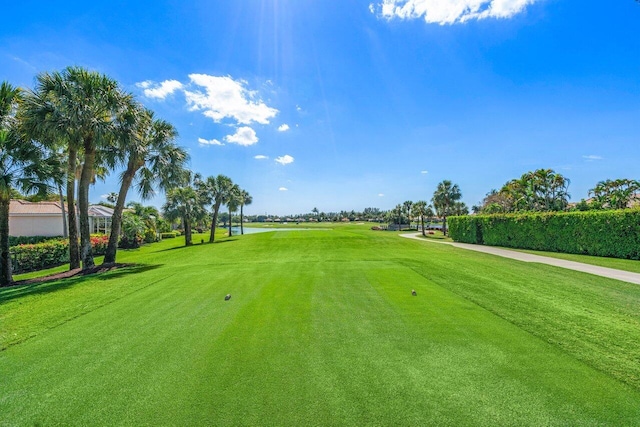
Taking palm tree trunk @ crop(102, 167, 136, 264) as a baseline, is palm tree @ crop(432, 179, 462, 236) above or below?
above

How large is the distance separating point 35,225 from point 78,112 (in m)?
23.4

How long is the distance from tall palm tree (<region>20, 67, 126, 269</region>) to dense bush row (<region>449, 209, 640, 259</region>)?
28.5 metres

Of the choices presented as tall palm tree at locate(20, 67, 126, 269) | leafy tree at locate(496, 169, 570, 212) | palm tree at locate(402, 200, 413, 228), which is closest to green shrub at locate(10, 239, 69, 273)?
tall palm tree at locate(20, 67, 126, 269)

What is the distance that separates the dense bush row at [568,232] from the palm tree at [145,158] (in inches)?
1056

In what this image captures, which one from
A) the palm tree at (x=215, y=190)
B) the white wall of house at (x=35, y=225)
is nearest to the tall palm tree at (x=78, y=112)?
the white wall of house at (x=35, y=225)

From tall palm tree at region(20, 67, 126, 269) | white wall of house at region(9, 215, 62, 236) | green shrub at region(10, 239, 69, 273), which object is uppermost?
tall palm tree at region(20, 67, 126, 269)

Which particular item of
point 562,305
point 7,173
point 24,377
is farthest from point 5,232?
point 562,305

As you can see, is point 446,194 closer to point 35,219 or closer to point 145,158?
point 145,158

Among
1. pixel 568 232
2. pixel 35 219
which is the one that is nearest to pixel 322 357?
pixel 568 232

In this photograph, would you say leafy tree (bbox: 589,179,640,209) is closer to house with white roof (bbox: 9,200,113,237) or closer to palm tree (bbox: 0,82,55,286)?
palm tree (bbox: 0,82,55,286)

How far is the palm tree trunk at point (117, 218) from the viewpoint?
14023 mm

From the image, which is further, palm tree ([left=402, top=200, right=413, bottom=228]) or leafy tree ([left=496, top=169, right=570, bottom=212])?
palm tree ([left=402, top=200, right=413, bottom=228])

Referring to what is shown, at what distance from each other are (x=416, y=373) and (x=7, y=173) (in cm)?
1579

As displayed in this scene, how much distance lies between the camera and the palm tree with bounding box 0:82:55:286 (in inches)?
420
